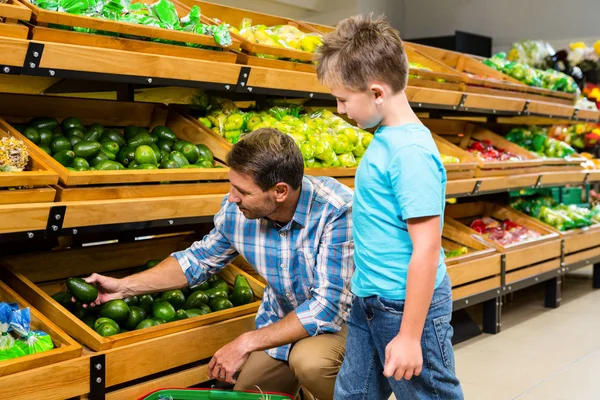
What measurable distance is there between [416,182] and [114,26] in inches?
60.6

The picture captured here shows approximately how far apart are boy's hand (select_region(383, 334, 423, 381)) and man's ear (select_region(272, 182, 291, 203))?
2.52 feet

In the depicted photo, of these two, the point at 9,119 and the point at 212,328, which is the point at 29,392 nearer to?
the point at 212,328

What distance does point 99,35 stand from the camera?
273 cm

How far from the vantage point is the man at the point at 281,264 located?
2361 millimetres

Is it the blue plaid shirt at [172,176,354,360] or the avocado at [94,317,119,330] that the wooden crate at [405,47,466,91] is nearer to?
the blue plaid shirt at [172,176,354,360]

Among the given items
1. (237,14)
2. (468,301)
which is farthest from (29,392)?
(468,301)

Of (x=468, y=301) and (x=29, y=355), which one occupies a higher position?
(x=29, y=355)

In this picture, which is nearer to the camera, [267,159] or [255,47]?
[267,159]

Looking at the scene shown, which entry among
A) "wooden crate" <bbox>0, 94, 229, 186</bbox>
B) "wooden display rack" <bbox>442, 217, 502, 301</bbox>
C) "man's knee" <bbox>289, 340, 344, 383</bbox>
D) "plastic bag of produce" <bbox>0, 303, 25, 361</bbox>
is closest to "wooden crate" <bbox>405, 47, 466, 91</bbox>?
"wooden display rack" <bbox>442, 217, 502, 301</bbox>

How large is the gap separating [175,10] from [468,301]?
2.44 meters

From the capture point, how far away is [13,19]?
252 cm

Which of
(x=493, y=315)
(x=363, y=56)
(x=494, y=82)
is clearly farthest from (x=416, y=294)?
(x=494, y=82)

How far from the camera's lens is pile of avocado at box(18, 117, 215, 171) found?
286 centimetres

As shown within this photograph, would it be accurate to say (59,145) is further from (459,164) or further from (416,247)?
(459,164)
